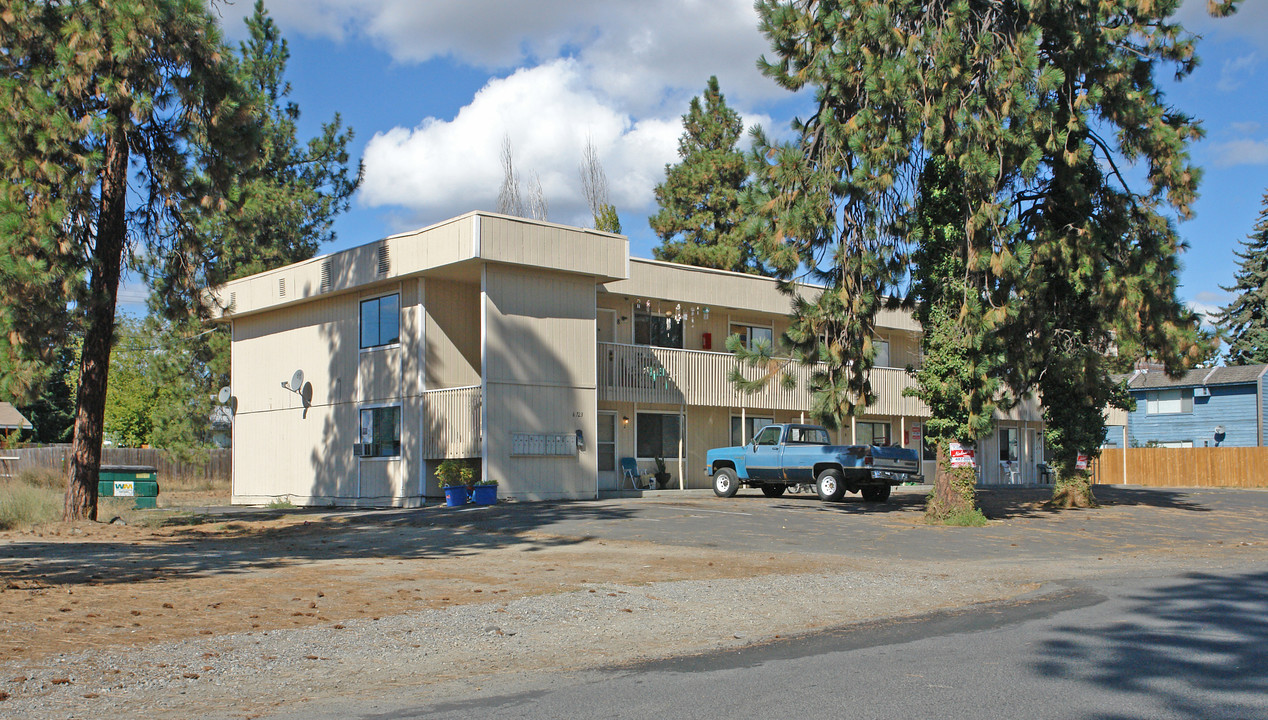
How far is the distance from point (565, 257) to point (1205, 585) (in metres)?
16.0

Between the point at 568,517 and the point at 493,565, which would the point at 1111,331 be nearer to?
the point at 568,517

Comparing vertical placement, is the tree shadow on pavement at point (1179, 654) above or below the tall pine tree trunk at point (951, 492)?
below

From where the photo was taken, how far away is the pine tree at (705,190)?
1828 inches

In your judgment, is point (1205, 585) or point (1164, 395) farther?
point (1164, 395)

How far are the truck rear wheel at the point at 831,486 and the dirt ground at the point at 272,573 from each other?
987 cm

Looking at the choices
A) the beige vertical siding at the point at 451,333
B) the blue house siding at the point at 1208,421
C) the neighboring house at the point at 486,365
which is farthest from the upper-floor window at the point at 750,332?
the blue house siding at the point at 1208,421

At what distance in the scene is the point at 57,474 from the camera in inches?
1137

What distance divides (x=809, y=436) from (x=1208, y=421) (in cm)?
3510

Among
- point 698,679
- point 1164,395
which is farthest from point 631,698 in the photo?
point 1164,395

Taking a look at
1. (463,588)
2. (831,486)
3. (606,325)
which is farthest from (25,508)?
(831,486)

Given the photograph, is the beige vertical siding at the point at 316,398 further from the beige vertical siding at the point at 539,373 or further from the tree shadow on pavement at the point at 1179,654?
the tree shadow on pavement at the point at 1179,654

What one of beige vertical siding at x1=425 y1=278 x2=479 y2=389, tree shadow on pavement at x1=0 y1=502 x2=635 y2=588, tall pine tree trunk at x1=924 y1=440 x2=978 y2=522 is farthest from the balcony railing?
tall pine tree trunk at x1=924 y1=440 x2=978 y2=522

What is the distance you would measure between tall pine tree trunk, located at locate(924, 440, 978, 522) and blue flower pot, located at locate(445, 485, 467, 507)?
9.82 m

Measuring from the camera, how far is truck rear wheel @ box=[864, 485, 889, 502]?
25188 mm
